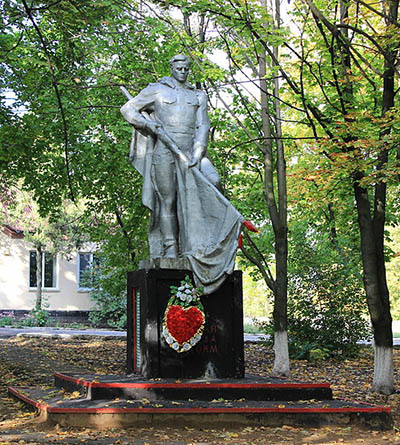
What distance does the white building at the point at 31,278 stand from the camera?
98.4 ft

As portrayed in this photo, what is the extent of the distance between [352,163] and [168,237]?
117 inches

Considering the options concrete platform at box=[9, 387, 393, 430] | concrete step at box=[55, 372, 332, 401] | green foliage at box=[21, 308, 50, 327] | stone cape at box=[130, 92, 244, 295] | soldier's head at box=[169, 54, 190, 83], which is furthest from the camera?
green foliage at box=[21, 308, 50, 327]

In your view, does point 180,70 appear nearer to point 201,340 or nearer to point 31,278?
point 201,340

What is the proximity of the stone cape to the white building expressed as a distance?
20622 mm

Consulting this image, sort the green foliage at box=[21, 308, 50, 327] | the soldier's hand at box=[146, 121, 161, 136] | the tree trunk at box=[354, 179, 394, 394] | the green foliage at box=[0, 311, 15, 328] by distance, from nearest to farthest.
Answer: the soldier's hand at box=[146, 121, 161, 136], the tree trunk at box=[354, 179, 394, 394], the green foliage at box=[21, 308, 50, 327], the green foliage at box=[0, 311, 15, 328]

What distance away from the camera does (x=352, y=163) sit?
10133 millimetres

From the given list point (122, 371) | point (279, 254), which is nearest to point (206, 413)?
point (122, 371)

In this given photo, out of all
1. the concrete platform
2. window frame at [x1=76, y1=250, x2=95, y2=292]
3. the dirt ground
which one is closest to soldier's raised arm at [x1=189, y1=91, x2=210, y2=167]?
the concrete platform

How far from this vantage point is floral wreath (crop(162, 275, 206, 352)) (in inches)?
335

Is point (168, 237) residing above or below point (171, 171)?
below

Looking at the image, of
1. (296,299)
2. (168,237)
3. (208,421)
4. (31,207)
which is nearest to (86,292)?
(31,207)

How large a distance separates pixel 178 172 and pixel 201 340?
2297 mm

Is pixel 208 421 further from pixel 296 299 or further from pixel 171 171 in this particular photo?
pixel 296 299

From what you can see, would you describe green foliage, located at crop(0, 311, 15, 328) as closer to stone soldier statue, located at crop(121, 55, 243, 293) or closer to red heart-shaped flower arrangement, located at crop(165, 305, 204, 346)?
stone soldier statue, located at crop(121, 55, 243, 293)
